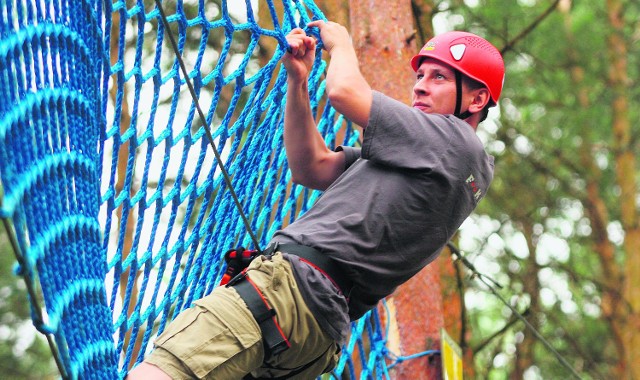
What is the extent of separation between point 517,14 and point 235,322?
16.0 ft

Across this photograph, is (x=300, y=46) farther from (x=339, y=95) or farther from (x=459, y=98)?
(x=459, y=98)

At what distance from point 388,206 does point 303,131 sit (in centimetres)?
38

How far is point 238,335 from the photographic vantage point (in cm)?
171

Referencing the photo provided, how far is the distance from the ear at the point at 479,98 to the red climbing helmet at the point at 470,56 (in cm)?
1

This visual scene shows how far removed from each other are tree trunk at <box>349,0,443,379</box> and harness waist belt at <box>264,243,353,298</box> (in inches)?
55.6

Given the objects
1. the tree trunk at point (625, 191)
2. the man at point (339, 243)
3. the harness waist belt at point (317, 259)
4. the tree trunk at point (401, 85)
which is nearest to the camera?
the man at point (339, 243)

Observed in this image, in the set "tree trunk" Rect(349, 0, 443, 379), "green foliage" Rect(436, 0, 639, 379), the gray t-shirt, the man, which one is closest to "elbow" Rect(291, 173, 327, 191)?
the man

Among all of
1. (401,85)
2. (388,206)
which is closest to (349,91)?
(388,206)

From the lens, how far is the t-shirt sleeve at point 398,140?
1931 mm

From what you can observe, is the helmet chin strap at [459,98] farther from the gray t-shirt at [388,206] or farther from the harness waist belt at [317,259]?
the harness waist belt at [317,259]

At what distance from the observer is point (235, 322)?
67.8 inches

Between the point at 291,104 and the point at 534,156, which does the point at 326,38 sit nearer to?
the point at 291,104

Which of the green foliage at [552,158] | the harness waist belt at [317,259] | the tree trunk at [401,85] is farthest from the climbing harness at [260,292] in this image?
the green foliage at [552,158]

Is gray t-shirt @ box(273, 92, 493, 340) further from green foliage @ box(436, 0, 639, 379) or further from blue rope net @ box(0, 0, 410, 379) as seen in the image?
green foliage @ box(436, 0, 639, 379)
